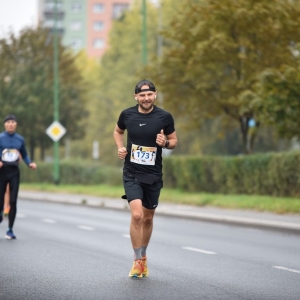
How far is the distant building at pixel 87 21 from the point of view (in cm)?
15438

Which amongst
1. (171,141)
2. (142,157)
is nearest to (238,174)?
(171,141)

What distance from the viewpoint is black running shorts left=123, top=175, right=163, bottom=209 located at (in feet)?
34.2

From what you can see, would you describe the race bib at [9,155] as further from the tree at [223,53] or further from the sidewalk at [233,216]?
the tree at [223,53]

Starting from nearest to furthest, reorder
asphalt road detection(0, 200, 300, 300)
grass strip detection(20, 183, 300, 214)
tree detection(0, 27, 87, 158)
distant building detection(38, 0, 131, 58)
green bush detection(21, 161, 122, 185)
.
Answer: asphalt road detection(0, 200, 300, 300) < grass strip detection(20, 183, 300, 214) < green bush detection(21, 161, 122, 185) < tree detection(0, 27, 87, 158) < distant building detection(38, 0, 131, 58)

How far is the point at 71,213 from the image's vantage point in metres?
25.1

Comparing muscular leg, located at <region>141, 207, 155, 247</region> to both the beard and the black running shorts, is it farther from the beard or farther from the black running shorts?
the beard

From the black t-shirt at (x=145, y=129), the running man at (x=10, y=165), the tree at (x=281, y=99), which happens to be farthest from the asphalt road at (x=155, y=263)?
the tree at (x=281, y=99)

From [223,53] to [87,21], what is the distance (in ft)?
416

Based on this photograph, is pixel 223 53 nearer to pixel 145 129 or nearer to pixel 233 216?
pixel 233 216

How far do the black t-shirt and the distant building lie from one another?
144 m

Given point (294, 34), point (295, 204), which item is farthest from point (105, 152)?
point (295, 204)

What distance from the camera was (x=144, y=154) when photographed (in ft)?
34.2

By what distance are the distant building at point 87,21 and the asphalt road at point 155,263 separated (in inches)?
5350

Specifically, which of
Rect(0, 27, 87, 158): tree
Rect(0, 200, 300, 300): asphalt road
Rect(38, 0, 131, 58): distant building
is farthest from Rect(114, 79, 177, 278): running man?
Rect(38, 0, 131, 58): distant building
